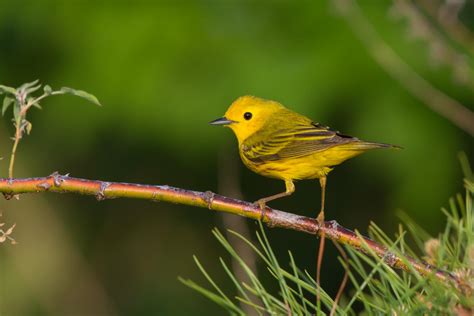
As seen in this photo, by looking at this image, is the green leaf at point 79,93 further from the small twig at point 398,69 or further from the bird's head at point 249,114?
the small twig at point 398,69

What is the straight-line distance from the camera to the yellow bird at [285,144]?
3.66 meters

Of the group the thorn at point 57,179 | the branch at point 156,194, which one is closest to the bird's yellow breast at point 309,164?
the branch at point 156,194

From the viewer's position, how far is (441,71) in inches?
239

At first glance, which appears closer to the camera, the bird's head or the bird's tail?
the bird's tail

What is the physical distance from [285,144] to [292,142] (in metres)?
0.04

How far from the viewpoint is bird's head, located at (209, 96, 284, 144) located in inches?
181

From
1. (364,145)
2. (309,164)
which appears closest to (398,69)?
(309,164)

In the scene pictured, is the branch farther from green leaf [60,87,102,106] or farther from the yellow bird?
the yellow bird

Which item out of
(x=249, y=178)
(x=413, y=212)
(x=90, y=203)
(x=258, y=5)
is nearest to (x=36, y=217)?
(x=90, y=203)

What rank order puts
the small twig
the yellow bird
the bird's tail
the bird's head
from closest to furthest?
the bird's tail < the yellow bird < the bird's head < the small twig

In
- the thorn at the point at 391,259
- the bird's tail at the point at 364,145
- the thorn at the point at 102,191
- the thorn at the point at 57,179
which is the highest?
the thorn at the point at 57,179

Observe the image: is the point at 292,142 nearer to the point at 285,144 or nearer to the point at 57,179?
the point at 285,144

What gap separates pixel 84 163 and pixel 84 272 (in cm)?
121

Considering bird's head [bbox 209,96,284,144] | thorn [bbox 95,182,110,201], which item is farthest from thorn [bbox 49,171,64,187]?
bird's head [bbox 209,96,284,144]
